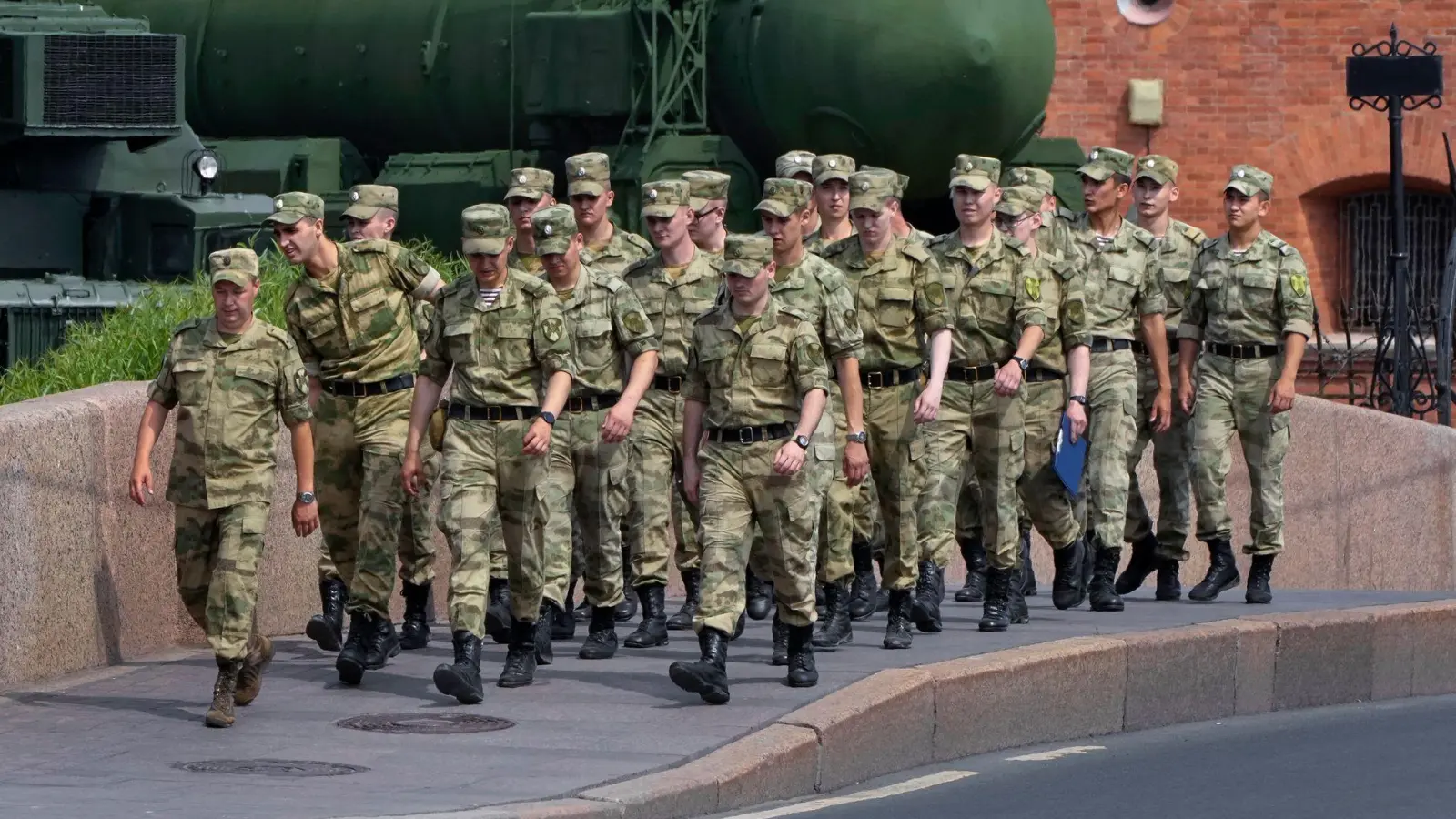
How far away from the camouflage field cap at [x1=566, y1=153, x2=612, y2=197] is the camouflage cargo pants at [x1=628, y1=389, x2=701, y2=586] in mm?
896

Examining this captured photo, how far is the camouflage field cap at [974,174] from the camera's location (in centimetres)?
1208

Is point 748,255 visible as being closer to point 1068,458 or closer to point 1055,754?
point 1055,754

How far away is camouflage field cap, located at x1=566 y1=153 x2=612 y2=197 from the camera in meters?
12.3

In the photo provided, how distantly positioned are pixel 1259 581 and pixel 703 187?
320 cm

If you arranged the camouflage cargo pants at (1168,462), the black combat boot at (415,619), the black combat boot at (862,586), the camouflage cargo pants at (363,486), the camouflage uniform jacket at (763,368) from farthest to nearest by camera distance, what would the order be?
the camouflage cargo pants at (1168,462)
the black combat boot at (862,586)
the black combat boot at (415,619)
the camouflage cargo pants at (363,486)
the camouflage uniform jacket at (763,368)

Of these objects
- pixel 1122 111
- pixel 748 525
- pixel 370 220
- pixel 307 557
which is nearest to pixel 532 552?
pixel 748 525

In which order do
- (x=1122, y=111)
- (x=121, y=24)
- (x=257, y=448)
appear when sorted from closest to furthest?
1. (x=257, y=448)
2. (x=121, y=24)
3. (x=1122, y=111)

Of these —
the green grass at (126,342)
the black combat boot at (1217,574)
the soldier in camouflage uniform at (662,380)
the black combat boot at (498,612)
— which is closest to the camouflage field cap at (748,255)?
the soldier in camouflage uniform at (662,380)

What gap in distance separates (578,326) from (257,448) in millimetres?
1689

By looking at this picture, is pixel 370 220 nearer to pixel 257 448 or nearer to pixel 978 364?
pixel 257 448

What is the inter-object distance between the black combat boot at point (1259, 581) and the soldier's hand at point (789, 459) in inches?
149

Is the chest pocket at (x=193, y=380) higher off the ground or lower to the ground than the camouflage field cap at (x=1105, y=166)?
lower

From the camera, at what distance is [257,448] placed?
33.8 feet

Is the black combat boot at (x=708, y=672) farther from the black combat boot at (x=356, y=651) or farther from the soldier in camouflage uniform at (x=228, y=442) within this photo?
the soldier in camouflage uniform at (x=228, y=442)
